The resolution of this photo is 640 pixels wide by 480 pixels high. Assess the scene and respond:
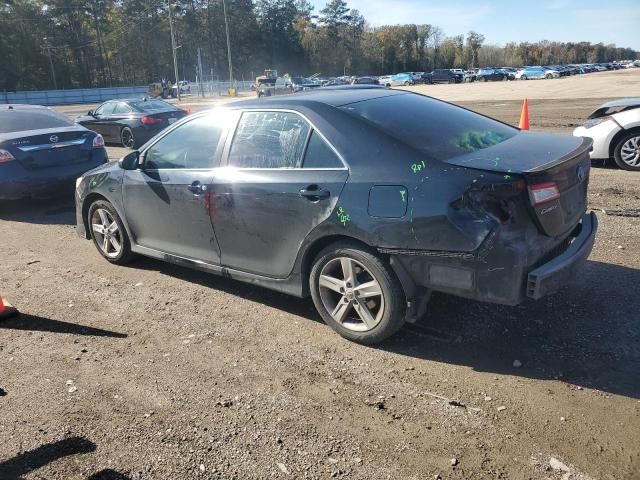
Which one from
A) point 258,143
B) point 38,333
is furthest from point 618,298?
point 38,333

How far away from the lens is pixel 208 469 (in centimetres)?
267

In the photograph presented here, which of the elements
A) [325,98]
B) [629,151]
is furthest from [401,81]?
[325,98]

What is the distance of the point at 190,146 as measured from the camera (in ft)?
15.3

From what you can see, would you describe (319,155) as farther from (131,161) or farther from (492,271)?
(131,161)

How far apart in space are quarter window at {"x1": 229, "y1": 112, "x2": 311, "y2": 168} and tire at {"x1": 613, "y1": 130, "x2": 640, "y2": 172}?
7.00m

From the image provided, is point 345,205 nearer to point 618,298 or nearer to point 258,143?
point 258,143

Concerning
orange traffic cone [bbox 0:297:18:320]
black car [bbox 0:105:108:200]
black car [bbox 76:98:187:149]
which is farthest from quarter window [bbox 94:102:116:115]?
orange traffic cone [bbox 0:297:18:320]

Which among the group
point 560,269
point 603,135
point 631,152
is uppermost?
point 603,135

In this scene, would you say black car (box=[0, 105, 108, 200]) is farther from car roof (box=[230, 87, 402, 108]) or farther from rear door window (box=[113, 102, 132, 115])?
rear door window (box=[113, 102, 132, 115])

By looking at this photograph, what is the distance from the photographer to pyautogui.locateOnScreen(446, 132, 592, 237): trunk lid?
3223mm

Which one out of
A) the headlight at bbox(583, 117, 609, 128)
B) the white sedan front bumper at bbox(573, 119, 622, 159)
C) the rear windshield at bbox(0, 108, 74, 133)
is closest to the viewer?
the rear windshield at bbox(0, 108, 74, 133)

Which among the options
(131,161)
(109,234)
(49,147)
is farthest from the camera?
(49,147)

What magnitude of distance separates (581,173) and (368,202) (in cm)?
157

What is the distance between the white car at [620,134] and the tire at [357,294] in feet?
21.9
